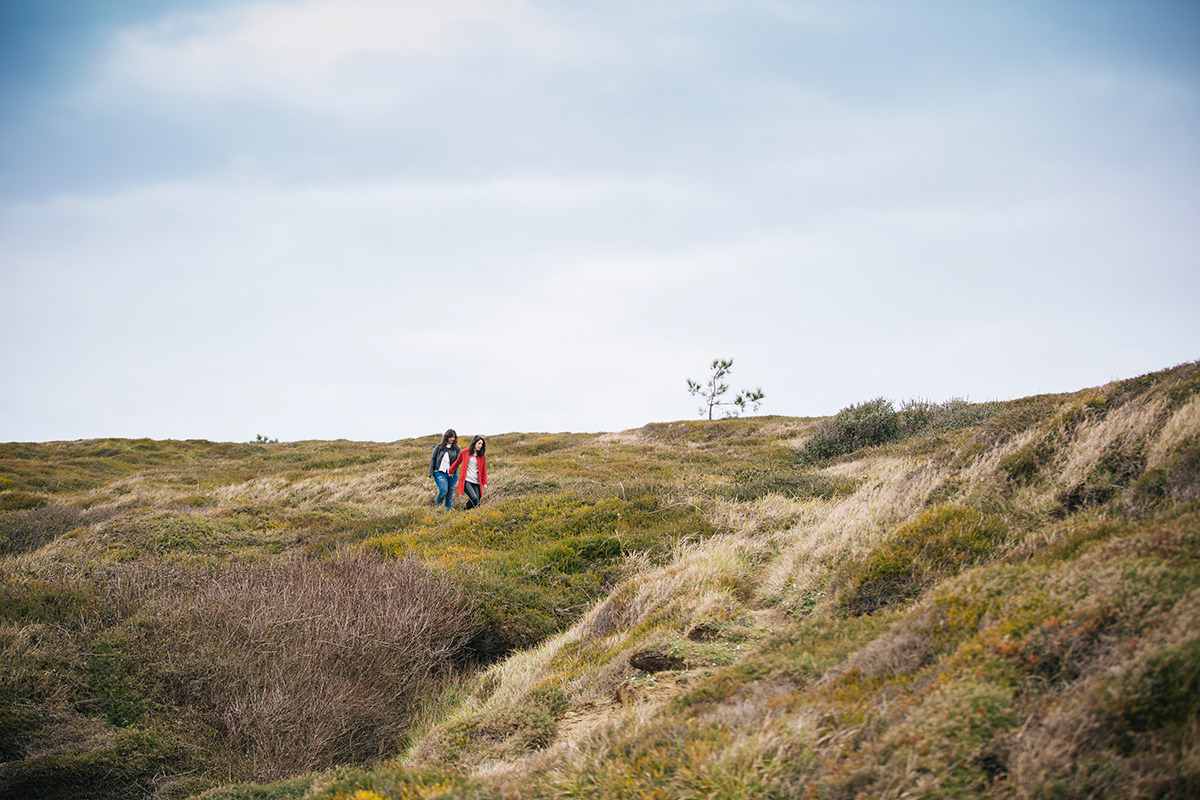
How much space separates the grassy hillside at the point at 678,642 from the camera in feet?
9.46

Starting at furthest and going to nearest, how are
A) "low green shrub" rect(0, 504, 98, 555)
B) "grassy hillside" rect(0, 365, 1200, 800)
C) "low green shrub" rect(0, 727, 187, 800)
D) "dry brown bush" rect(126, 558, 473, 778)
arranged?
"low green shrub" rect(0, 504, 98, 555), "dry brown bush" rect(126, 558, 473, 778), "low green shrub" rect(0, 727, 187, 800), "grassy hillside" rect(0, 365, 1200, 800)

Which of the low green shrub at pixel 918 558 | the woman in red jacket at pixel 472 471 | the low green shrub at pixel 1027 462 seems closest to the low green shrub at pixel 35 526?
the woman in red jacket at pixel 472 471

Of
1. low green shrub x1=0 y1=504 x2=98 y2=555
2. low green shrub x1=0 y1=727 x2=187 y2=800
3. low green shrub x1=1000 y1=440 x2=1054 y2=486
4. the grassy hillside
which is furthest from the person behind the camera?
low green shrub x1=0 y1=504 x2=98 y2=555

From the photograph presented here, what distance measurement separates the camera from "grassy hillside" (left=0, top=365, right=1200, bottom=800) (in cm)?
288

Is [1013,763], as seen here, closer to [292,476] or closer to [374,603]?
[374,603]

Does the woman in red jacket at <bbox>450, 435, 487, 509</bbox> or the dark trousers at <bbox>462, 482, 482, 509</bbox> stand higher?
the woman in red jacket at <bbox>450, 435, 487, 509</bbox>

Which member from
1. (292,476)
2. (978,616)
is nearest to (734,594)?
(978,616)

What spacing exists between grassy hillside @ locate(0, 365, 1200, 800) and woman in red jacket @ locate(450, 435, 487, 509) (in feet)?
7.02

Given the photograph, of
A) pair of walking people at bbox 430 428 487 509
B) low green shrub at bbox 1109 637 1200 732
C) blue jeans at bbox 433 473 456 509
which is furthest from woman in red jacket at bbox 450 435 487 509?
low green shrub at bbox 1109 637 1200 732

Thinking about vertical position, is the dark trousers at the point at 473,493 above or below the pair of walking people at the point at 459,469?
below

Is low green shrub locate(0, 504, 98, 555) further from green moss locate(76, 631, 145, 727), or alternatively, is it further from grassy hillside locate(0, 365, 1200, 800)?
green moss locate(76, 631, 145, 727)

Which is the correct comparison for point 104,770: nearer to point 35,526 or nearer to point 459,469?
point 459,469

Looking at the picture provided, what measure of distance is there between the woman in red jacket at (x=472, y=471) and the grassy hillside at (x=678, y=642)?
84.2 inches

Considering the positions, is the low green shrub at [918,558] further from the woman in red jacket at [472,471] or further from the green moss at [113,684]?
the woman in red jacket at [472,471]
